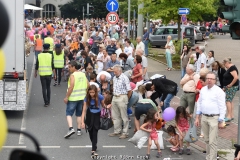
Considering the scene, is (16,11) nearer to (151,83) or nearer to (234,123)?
(151,83)

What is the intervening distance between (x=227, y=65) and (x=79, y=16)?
6959 cm

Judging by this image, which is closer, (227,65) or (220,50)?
(227,65)

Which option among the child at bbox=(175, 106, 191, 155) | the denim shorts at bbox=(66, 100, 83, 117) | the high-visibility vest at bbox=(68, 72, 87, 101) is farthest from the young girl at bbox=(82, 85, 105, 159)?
the child at bbox=(175, 106, 191, 155)

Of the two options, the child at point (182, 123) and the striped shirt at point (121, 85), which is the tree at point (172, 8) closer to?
the striped shirt at point (121, 85)

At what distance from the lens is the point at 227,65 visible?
14266mm

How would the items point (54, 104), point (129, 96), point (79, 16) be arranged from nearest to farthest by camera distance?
point (129, 96) → point (54, 104) → point (79, 16)

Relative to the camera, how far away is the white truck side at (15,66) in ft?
45.8

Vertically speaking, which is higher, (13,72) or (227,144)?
(13,72)

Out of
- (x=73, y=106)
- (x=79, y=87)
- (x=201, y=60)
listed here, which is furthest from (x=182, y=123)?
(x=201, y=60)

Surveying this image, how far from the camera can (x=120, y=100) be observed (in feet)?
41.7

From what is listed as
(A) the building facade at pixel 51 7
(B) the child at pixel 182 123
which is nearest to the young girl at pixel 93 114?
(B) the child at pixel 182 123

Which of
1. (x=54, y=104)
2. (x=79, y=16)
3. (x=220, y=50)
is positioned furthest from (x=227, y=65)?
(x=79, y=16)

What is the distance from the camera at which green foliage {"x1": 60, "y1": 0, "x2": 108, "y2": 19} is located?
76.5m

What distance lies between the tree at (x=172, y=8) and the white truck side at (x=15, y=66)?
679 inches
